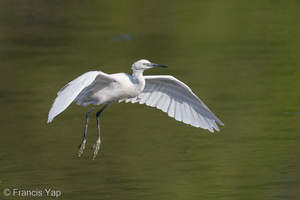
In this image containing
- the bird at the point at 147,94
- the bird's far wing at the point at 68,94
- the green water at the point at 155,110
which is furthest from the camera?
the green water at the point at 155,110

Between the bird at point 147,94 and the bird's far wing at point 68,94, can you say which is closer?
the bird's far wing at point 68,94

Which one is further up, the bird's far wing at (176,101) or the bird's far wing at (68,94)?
the bird's far wing at (68,94)

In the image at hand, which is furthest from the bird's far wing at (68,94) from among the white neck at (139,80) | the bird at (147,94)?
the white neck at (139,80)

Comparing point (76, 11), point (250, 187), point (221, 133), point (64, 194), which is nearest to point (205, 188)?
point (250, 187)

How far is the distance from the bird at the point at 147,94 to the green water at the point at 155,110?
683 mm

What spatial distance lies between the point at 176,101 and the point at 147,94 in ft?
1.18

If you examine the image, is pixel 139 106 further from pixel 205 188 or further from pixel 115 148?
pixel 205 188

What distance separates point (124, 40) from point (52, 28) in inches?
83.2

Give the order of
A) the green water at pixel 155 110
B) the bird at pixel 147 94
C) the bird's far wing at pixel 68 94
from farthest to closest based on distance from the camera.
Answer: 1. the green water at pixel 155 110
2. the bird at pixel 147 94
3. the bird's far wing at pixel 68 94

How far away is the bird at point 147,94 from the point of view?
11.5 meters

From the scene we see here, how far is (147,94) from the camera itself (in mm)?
12117

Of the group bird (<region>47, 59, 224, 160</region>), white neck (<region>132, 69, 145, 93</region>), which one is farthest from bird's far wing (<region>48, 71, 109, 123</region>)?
white neck (<region>132, 69, 145, 93</region>)

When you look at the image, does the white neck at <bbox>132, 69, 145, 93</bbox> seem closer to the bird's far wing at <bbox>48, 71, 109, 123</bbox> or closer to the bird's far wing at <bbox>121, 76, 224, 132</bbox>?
the bird's far wing at <bbox>121, 76, 224, 132</bbox>

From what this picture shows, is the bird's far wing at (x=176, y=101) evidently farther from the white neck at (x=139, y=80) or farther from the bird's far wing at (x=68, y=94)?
the bird's far wing at (x=68, y=94)
